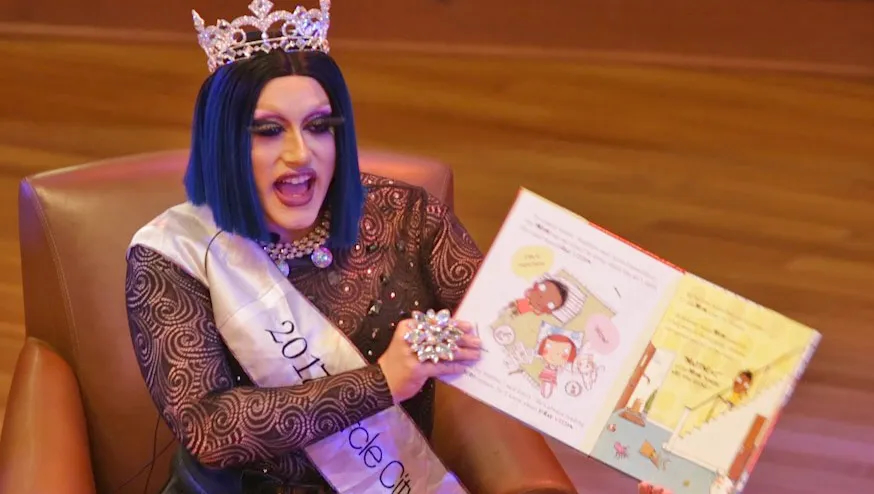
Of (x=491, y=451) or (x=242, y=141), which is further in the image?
(x=491, y=451)

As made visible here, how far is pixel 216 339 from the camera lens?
135cm

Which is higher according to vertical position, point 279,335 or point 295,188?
point 295,188

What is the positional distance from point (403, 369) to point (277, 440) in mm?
196

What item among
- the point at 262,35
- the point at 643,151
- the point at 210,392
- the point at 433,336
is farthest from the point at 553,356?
the point at 643,151

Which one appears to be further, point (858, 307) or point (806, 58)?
point (806, 58)

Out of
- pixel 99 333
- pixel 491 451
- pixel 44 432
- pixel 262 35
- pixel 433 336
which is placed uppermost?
pixel 262 35

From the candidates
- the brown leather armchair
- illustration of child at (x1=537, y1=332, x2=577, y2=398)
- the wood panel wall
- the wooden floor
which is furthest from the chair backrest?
the wood panel wall

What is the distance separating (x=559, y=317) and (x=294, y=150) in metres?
0.44

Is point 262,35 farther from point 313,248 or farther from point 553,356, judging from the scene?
point 553,356

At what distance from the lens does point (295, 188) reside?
134 centimetres

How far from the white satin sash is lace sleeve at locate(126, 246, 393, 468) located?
33 millimetres

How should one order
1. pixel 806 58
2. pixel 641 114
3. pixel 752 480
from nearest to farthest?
pixel 752 480 < pixel 641 114 < pixel 806 58

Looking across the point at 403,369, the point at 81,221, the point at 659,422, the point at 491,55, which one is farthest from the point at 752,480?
the point at 491,55

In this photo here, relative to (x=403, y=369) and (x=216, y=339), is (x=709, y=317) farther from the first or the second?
(x=216, y=339)
